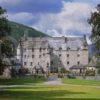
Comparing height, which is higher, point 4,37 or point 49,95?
point 4,37

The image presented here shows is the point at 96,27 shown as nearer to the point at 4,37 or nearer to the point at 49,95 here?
the point at 4,37

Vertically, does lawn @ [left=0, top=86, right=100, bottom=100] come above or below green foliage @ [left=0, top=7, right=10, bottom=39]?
below

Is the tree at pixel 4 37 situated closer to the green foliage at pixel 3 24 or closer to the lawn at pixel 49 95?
the green foliage at pixel 3 24

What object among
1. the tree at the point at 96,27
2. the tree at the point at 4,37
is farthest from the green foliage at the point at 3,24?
the tree at the point at 96,27

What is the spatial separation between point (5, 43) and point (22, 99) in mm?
42674

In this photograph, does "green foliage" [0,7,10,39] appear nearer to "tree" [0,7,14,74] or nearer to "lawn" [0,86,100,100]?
"tree" [0,7,14,74]

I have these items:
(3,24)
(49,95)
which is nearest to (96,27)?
(3,24)

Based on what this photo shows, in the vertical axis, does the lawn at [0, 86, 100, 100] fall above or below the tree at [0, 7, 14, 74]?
below

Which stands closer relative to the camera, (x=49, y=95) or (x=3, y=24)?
(x=49, y=95)

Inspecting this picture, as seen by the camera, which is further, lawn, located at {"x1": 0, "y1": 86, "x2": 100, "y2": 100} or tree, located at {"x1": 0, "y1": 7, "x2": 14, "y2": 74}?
tree, located at {"x1": 0, "y1": 7, "x2": 14, "y2": 74}

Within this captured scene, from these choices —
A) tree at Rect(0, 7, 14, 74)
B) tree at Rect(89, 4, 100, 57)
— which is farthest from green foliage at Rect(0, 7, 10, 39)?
tree at Rect(89, 4, 100, 57)

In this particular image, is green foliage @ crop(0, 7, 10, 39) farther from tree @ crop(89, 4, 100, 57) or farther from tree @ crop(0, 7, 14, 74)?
tree @ crop(89, 4, 100, 57)

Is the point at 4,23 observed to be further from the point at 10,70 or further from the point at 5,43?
the point at 10,70

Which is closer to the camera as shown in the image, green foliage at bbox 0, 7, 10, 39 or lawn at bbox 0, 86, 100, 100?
lawn at bbox 0, 86, 100, 100
